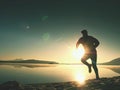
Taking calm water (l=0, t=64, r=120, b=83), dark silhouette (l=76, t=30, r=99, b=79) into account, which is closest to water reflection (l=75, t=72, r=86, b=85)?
calm water (l=0, t=64, r=120, b=83)

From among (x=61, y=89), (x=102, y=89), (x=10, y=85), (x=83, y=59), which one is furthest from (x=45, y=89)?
(x=83, y=59)

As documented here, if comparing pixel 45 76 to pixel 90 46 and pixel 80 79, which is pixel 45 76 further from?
pixel 90 46

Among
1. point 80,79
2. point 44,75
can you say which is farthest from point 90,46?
point 44,75

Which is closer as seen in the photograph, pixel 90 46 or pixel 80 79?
pixel 90 46

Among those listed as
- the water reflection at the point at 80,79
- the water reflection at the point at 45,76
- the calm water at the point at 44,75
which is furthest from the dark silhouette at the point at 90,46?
Answer: the calm water at the point at 44,75

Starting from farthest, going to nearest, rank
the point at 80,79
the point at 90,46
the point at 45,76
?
1. the point at 45,76
2. the point at 80,79
3. the point at 90,46

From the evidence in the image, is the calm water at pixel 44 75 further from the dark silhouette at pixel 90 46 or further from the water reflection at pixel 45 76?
the dark silhouette at pixel 90 46

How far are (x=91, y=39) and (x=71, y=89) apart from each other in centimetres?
486

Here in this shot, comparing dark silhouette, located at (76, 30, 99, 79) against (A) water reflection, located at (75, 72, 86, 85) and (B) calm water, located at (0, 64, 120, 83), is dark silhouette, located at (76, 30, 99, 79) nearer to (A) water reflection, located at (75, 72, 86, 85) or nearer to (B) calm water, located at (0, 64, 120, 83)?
(A) water reflection, located at (75, 72, 86, 85)

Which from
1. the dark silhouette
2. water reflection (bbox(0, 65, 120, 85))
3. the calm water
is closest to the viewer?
the dark silhouette

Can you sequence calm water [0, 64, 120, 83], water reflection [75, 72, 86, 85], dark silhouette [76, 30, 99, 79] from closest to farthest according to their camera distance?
dark silhouette [76, 30, 99, 79] < water reflection [75, 72, 86, 85] < calm water [0, 64, 120, 83]

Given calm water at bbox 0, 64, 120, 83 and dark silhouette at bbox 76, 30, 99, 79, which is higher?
calm water at bbox 0, 64, 120, 83

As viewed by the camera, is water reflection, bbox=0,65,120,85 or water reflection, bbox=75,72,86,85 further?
water reflection, bbox=0,65,120,85

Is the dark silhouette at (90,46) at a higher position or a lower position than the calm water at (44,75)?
lower
